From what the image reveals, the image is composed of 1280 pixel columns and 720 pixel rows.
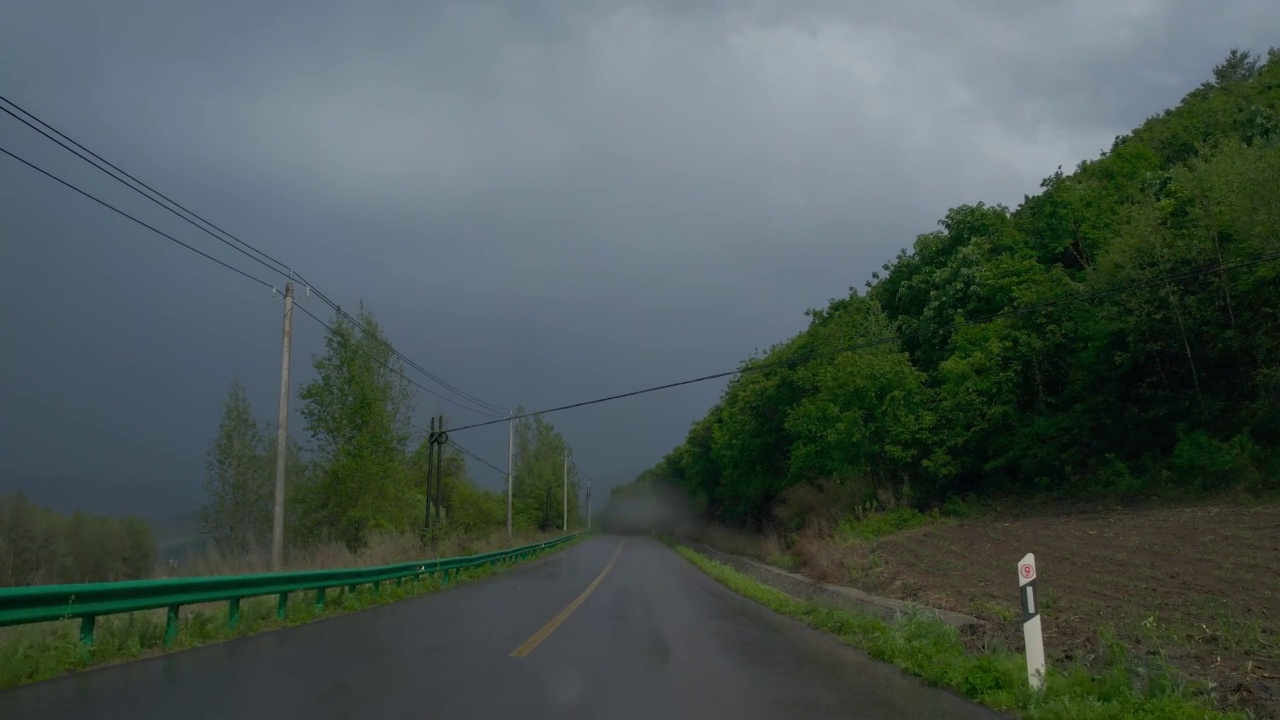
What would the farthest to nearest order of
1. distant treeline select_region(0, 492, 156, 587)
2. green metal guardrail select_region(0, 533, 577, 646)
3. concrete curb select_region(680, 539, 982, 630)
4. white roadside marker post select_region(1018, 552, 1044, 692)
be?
distant treeline select_region(0, 492, 156, 587) → concrete curb select_region(680, 539, 982, 630) → green metal guardrail select_region(0, 533, 577, 646) → white roadside marker post select_region(1018, 552, 1044, 692)

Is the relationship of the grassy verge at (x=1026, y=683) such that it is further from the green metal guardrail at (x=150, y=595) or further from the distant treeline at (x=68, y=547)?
the distant treeline at (x=68, y=547)

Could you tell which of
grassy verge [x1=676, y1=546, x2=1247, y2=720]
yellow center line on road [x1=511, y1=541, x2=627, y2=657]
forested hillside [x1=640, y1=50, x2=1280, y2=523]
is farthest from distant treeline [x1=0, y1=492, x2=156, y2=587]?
forested hillside [x1=640, y1=50, x2=1280, y2=523]

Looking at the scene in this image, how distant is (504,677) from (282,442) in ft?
56.0

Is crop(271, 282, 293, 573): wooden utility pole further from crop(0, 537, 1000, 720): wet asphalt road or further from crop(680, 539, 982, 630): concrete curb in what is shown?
crop(680, 539, 982, 630): concrete curb

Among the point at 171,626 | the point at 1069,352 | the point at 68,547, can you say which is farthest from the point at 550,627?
the point at 1069,352

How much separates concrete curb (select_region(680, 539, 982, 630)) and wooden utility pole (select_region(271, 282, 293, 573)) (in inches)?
524

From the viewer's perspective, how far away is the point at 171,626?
1230cm

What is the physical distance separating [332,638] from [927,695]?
8.28 m

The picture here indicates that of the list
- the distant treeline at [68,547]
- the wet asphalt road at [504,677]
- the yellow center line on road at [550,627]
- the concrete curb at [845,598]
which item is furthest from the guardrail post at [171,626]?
the concrete curb at [845,598]

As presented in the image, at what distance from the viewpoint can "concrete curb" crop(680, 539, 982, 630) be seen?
1411cm

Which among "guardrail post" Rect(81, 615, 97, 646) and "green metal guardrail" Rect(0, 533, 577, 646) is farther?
"guardrail post" Rect(81, 615, 97, 646)

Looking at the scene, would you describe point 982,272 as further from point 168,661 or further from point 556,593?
point 168,661

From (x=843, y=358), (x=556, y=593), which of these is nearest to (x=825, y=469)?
(x=843, y=358)

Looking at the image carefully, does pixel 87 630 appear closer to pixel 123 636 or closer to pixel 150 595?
pixel 123 636
